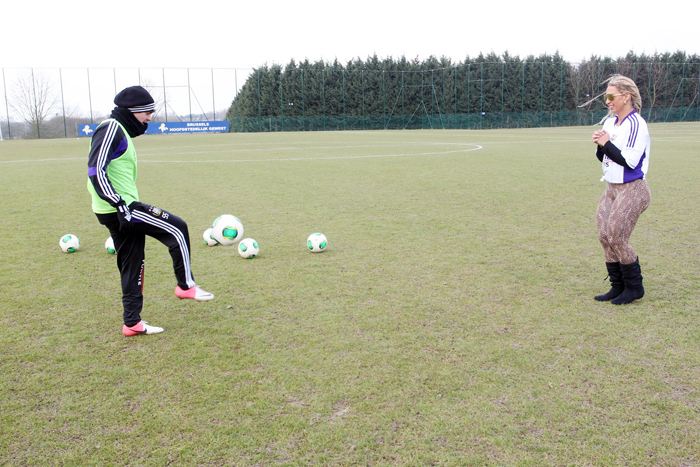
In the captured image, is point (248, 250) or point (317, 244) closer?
point (248, 250)

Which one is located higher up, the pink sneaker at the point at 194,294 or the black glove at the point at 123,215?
the black glove at the point at 123,215

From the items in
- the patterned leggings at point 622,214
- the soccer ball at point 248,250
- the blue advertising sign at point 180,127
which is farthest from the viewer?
the blue advertising sign at point 180,127

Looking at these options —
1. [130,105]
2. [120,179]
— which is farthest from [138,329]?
[130,105]

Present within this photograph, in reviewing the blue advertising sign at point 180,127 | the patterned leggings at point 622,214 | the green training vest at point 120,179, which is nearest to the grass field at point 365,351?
the patterned leggings at point 622,214

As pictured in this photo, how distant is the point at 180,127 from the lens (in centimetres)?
5438

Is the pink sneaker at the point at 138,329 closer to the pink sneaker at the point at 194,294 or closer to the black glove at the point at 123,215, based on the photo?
the pink sneaker at the point at 194,294

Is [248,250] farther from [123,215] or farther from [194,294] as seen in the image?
[123,215]

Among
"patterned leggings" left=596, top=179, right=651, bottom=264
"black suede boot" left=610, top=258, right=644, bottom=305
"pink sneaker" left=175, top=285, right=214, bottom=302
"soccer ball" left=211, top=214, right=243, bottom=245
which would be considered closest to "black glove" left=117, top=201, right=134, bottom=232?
"pink sneaker" left=175, top=285, right=214, bottom=302

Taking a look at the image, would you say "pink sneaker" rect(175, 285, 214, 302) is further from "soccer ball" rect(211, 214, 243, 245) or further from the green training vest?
"soccer ball" rect(211, 214, 243, 245)

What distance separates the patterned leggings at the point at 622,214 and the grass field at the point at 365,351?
1.77ft

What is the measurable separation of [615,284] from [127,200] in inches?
175

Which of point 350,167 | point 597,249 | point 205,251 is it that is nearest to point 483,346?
point 597,249

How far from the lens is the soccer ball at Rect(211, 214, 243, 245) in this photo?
23.9ft

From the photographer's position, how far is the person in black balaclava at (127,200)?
175 inches
